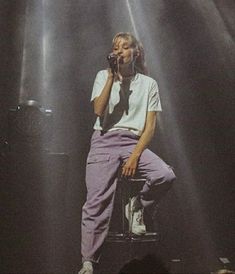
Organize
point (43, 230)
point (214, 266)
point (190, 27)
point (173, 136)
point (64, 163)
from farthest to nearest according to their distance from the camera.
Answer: point (190, 27)
point (173, 136)
point (214, 266)
point (64, 163)
point (43, 230)

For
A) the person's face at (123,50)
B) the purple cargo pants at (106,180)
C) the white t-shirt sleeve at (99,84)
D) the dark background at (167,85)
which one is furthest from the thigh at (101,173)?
the person's face at (123,50)

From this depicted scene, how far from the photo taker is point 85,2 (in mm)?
3197

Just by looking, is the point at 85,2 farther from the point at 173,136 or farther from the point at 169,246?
the point at 169,246

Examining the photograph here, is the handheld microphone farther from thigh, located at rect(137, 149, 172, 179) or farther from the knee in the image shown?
the knee

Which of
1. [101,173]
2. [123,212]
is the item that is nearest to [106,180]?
[101,173]

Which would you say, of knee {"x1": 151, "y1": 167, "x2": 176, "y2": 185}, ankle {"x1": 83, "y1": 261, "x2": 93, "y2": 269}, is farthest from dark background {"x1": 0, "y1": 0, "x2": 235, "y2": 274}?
knee {"x1": 151, "y1": 167, "x2": 176, "y2": 185}

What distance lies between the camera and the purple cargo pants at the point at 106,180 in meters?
2.47

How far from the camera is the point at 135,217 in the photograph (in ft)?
8.36

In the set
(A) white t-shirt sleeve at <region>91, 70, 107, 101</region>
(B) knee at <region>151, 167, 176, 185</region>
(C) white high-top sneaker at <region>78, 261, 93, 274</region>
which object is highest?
(A) white t-shirt sleeve at <region>91, 70, 107, 101</region>

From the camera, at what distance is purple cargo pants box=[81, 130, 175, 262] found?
2.47 meters

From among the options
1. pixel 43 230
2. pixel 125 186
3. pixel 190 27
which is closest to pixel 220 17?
pixel 190 27

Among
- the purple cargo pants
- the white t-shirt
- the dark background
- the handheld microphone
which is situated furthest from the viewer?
the dark background

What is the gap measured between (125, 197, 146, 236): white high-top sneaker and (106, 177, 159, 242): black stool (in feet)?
0.06

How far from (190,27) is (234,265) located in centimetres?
Answer: 163
